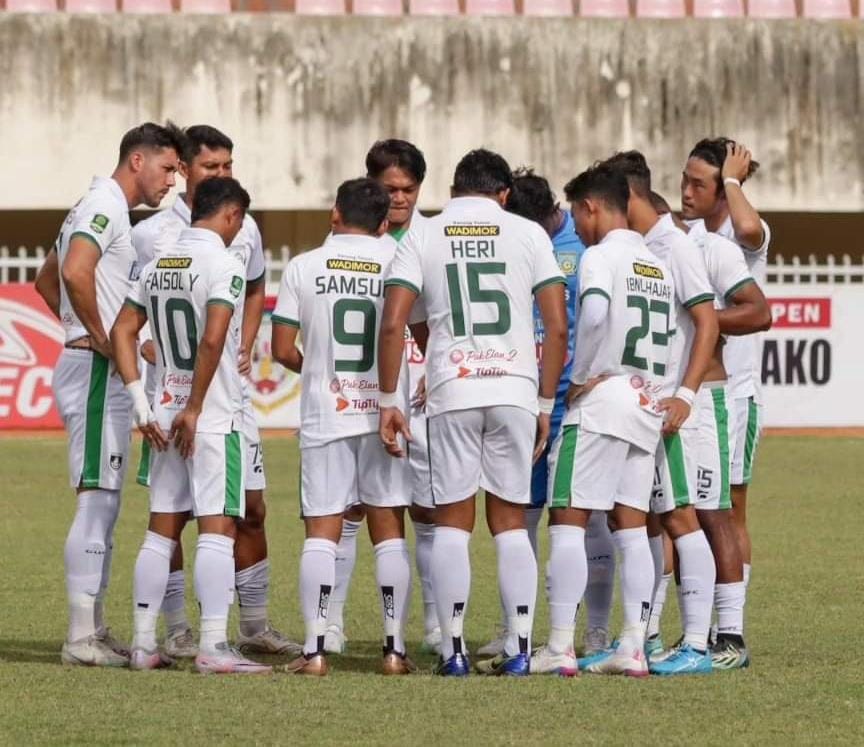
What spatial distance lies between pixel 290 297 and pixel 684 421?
156 centimetres

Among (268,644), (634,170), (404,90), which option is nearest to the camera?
(634,170)

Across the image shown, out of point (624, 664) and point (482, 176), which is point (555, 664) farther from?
point (482, 176)

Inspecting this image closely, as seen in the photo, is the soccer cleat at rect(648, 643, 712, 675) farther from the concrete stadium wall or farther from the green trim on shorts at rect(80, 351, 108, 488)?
the concrete stadium wall

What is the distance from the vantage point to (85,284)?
771cm

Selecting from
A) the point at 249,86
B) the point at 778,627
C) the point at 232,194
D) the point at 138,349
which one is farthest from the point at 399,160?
the point at 249,86

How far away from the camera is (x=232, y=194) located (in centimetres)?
763

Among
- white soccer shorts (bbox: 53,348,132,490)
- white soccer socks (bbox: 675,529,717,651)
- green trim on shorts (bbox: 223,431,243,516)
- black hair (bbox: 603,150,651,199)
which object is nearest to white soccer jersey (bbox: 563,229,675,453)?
black hair (bbox: 603,150,651,199)

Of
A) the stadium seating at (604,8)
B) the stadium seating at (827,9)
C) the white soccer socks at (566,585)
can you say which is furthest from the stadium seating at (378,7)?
the white soccer socks at (566,585)

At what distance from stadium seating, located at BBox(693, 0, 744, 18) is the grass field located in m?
16.1

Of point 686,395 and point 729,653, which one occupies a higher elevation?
point 686,395

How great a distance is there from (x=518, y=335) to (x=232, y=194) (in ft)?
4.03

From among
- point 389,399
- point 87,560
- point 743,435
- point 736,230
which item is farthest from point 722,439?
point 87,560

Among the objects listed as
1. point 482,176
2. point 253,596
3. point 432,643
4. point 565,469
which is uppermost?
point 482,176

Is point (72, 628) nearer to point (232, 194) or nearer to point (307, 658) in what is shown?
point (307, 658)
